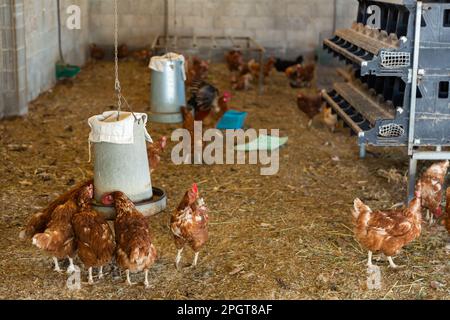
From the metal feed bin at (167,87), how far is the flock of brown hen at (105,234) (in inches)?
166

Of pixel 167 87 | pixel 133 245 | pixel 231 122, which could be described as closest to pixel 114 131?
pixel 133 245

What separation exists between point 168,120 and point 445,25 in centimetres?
402

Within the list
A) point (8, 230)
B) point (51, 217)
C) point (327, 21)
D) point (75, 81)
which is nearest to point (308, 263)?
point (51, 217)

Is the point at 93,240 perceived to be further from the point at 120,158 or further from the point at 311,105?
the point at 311,105

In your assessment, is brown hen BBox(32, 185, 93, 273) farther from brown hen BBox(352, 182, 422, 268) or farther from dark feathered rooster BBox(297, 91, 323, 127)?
dark feathered rooster BBox(297, 91, 323, 127)

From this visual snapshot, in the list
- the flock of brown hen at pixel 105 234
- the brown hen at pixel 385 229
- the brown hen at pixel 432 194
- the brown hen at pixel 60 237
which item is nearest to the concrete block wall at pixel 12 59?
the flock of brown hen at pixel 105 234

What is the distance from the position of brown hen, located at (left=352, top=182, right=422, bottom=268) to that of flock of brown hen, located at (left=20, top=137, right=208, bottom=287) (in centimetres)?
103

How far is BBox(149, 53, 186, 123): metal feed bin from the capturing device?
8562mm

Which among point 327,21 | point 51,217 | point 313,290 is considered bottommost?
point 313,290

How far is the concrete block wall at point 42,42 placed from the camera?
938 centimetres

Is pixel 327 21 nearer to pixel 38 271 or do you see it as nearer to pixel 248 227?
pixel 248 227

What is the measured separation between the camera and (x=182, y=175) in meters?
6.64

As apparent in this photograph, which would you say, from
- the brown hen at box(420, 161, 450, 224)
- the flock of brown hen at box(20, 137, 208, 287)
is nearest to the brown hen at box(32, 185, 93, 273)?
the flock of brown hen at box(20, 137, 208, 287)

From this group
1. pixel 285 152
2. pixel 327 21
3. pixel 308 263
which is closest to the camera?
pixel 308 263
